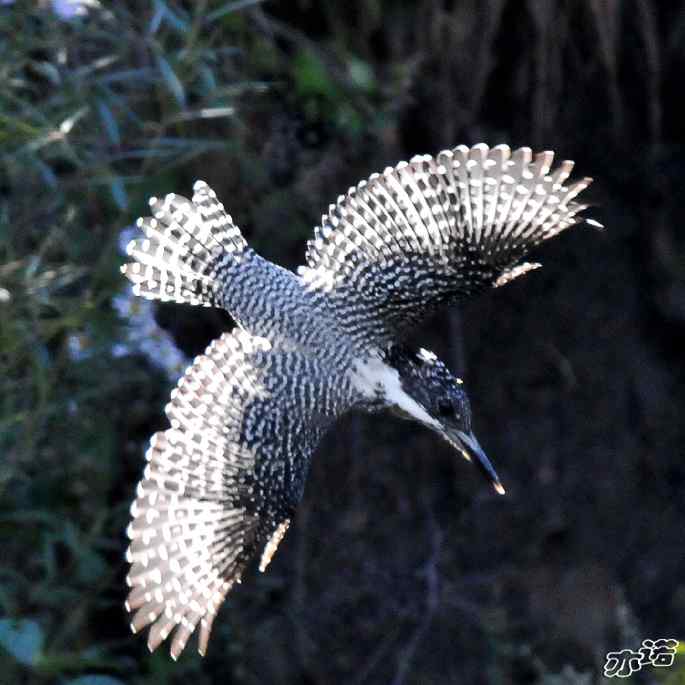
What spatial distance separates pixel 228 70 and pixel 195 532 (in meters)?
1.52

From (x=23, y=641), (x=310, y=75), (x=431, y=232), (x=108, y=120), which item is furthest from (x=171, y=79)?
(x=310, y=75)

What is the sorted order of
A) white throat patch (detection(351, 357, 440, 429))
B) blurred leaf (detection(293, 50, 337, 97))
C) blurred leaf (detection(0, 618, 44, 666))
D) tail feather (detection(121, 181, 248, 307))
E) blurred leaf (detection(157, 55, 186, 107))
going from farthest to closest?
blurred leaf (detection(293, 50, 337, 97)) → blurred leaf (detection(157, 55, 186, 107)) → tail feather (detection(121, 181, 248, 307)) → white throat patch (detection(351, 357, 440, 429)) → blurred leaf (detection(0, 618, 44, 666))

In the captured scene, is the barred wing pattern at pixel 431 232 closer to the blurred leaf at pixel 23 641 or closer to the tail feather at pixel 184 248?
the tail feather at pixel 184 248

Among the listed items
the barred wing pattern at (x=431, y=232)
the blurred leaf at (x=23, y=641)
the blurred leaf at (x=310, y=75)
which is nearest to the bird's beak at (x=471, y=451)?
the barred wing pattern at (x=431, y=232)

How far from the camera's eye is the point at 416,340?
4582mm

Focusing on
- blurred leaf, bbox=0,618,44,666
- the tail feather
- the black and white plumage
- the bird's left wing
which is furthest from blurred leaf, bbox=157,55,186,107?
blurred leaf, bbox=0,618,44,666

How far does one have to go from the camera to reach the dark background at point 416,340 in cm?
326

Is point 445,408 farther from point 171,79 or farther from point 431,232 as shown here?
point 171,79

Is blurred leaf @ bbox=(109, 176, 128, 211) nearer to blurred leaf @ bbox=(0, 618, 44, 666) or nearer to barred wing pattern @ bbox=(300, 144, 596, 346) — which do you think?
barred wing pattern @ bbox=(300, 144, 596, 346)

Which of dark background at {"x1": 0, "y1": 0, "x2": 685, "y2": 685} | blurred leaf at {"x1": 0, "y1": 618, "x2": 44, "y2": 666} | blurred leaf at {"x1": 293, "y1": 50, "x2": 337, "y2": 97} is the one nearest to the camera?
blurred leaf at {"x1": 0, "y1": 618, "x2": 44, "y2": 666}

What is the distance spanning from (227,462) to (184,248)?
39 centimetres

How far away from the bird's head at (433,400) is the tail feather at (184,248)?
1.12 ft

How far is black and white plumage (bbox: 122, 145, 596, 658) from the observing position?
8.66 feet

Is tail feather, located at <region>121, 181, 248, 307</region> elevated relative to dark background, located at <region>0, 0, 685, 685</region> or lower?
elevated
